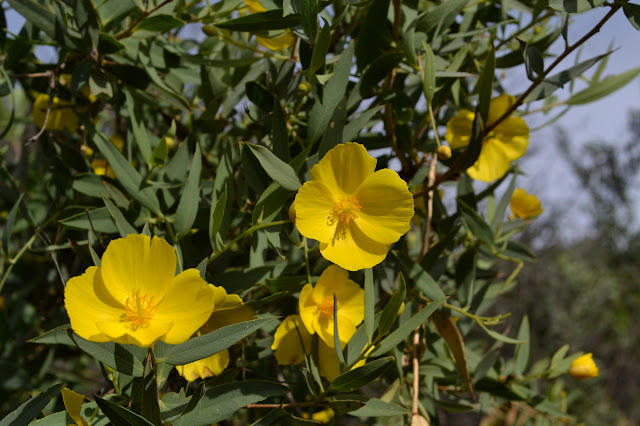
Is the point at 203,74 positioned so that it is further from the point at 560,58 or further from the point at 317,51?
the point at 560,58

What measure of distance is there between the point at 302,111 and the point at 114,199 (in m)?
0.38

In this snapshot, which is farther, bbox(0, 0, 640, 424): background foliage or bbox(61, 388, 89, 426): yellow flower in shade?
bbox(0, 0, 640, 424): background foliage

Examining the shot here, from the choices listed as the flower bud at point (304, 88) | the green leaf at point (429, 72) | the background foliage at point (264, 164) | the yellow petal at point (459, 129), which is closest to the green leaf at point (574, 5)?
the background foliage at point (264, 164)

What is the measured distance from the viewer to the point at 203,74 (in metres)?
1.03

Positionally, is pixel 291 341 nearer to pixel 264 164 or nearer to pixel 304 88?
pixel 264 164

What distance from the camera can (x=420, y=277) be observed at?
2.82ft

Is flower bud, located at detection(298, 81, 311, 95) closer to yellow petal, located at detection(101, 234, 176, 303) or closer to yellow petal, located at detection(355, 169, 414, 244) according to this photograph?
yellow petal, located at detection(355, 169, 414, 244)

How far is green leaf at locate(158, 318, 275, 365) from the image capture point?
58 cm

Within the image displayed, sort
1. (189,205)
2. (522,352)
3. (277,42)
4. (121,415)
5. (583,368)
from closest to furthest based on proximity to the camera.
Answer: (121,415) < (189,205) < (277,42) < (583,368) < (522,352)

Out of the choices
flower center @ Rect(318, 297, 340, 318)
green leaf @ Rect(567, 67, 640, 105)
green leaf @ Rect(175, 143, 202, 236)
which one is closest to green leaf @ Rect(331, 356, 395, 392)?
flower center @ Rect(318, 297, 340, 318)

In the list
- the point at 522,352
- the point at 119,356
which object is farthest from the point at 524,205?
the point at 119,356

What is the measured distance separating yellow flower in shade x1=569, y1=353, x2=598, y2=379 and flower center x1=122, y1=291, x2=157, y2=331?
2.88ft

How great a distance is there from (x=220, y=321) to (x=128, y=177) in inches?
12.1

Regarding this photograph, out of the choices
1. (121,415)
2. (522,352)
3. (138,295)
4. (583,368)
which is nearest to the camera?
(121,415)
